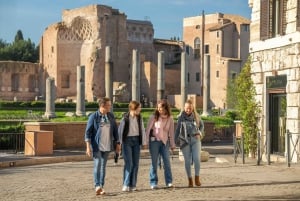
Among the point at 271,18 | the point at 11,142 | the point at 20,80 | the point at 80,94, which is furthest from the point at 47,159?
the point at 20,80

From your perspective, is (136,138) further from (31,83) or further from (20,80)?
(31,83)

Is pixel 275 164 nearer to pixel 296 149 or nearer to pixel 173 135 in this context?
pixel 296 149

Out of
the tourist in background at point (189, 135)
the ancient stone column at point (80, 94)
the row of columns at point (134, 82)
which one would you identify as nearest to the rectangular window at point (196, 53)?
the row of columns at point (134, 82)

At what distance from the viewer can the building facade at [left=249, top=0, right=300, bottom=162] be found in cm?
1423

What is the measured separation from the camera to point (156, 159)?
404 inches

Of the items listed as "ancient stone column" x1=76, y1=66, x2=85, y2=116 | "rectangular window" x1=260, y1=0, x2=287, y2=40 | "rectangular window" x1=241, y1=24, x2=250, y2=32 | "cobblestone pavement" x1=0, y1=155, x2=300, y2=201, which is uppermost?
"rectangular window" x1=241, y1=24, x2=250, y2=32

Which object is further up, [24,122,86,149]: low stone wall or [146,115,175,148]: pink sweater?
[146,115,175,148]: pink sweater

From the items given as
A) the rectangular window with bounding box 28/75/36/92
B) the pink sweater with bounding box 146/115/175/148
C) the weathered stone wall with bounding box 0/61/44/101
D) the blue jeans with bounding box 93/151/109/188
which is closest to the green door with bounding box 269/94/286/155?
the pink sweater with bounding box 146/115/175/148

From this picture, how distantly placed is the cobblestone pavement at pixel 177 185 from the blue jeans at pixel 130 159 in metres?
0.27

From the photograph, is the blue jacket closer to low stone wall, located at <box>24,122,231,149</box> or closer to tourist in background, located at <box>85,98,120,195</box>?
tourist in background, located at <box>85,98,120,195</box>

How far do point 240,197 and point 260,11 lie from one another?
8.32 m

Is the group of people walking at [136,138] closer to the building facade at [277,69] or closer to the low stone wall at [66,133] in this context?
the building facade at [277,69]

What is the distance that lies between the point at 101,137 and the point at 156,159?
1.12 m

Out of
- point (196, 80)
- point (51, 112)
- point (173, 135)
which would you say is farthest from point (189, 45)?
point (173, 135)
